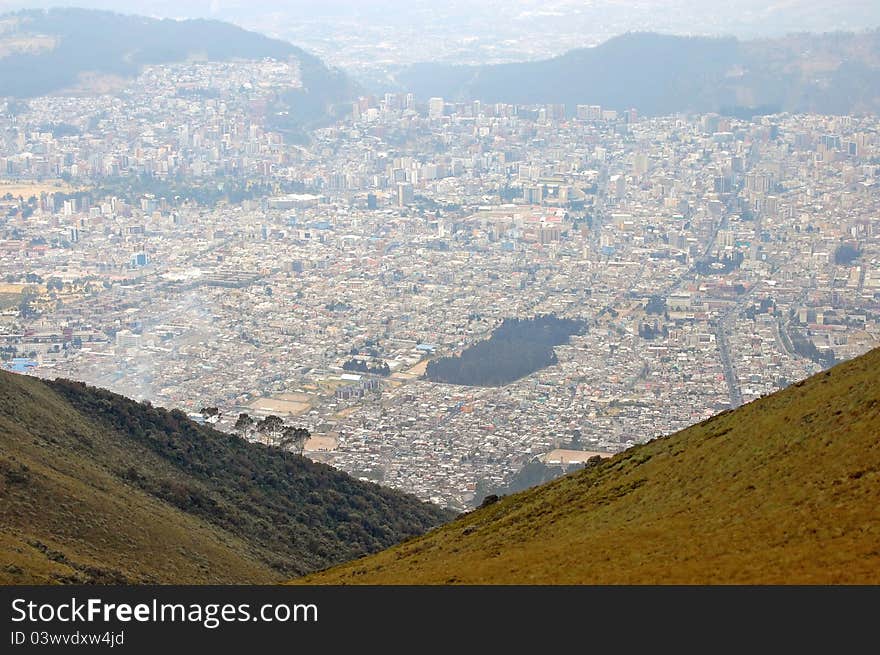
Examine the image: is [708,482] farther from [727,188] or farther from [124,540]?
[727,188]

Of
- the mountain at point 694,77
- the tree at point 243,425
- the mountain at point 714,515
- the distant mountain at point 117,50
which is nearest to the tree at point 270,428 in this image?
the tree at point 243,425

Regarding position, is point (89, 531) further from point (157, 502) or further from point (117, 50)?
point (117, 50)

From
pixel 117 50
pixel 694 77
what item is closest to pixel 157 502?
pixel 694 77

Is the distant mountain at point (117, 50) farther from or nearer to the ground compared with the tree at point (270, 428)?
farther from the ground

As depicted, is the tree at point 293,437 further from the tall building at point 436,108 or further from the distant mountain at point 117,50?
the tall building at point 436,108

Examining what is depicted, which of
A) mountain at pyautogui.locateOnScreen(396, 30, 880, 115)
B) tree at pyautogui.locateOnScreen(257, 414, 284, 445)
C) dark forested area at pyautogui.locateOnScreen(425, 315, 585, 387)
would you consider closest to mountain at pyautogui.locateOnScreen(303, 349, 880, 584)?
tree at pyautogui.locateOnScreen(257, 414, 284, 445)
